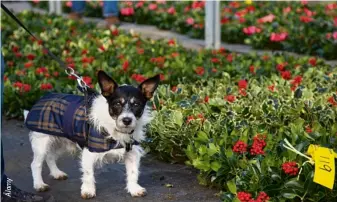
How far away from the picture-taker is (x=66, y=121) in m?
5.44

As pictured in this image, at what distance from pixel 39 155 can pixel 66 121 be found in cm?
38

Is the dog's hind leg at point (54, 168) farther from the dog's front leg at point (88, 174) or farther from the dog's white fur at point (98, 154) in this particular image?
the dog's front leg at point (88, 174)

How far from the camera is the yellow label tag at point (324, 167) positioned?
4340mm

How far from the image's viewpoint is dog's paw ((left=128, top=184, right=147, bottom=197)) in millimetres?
5395

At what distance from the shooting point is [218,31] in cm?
1113

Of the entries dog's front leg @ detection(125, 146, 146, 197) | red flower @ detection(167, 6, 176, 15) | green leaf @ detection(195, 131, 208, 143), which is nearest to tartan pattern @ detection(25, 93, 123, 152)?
dog's front leg @ detection(125, 146, 146, 197)

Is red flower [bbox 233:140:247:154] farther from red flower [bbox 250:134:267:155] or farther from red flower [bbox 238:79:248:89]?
red flower [bbox 238:79:248:89]

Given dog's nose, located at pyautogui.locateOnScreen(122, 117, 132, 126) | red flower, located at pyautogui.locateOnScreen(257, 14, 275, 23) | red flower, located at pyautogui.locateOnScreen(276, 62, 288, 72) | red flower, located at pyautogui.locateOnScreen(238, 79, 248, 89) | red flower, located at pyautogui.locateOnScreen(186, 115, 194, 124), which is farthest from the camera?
red flower, located at pyautogui.locateOnScreen(257, 14, 275, 23)

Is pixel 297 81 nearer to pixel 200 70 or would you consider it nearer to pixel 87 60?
pixel 200 70

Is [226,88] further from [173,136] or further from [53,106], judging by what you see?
[53,106]

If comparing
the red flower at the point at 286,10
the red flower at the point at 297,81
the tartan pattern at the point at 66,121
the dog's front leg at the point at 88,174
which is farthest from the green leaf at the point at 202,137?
the red flower at the point at 286,10

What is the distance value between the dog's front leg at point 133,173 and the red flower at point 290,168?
119 centimetres

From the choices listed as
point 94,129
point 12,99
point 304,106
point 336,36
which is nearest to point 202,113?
point 304,106

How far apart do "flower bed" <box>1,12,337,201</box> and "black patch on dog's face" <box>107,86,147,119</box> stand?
60 cm
